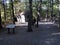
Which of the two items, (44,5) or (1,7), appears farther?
(44,5)

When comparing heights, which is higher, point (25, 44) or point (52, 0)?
point (52, 0)

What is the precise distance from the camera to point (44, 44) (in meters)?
11.2

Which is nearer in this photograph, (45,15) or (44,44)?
(44,44)

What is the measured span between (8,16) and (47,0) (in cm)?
2709

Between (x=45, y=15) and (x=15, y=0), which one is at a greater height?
(x=15, y=0)

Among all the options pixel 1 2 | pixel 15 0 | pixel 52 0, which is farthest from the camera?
pixel 52 0

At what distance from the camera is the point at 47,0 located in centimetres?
6241

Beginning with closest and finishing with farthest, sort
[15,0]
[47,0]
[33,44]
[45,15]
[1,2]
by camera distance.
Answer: [33,44]
[1,2]
[15,0]
[47,0]
[45,15]

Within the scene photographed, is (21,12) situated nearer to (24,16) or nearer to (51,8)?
(24,16)

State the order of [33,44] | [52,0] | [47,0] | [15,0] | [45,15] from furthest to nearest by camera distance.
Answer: [45,15] < [47,0] < [52,0] < [15,0] < [33,44]

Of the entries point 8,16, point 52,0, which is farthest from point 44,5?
point 8,16

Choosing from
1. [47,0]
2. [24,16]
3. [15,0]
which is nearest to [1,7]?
[15,0]

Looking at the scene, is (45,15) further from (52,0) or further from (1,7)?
(1,7)

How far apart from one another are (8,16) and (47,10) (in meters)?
29.5
